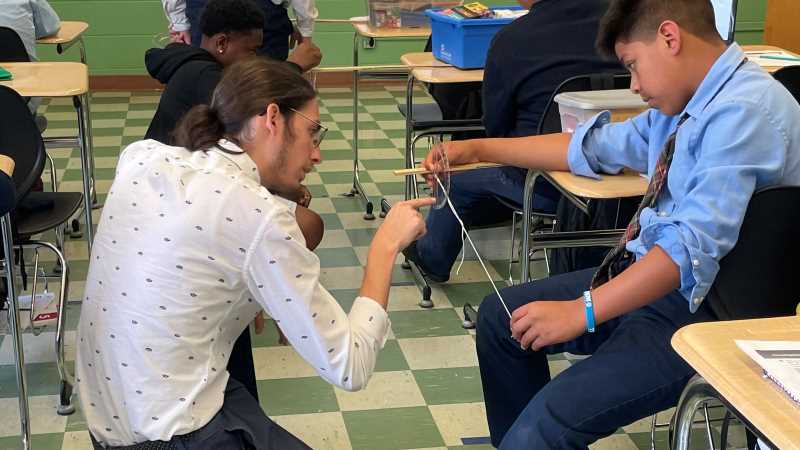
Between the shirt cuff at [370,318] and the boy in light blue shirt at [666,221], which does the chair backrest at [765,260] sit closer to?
the boy in light blue shirt at [666,221]

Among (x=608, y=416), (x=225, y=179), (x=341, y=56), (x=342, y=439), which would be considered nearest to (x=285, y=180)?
(x=225, y=179)

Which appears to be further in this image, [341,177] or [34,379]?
[341,177]

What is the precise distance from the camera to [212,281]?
4.75 ft

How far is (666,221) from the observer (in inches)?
66.2

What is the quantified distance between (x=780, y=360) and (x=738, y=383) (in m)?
0.07

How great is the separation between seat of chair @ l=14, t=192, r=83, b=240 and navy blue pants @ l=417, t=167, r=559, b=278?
1.21 m

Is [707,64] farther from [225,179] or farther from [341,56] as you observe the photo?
[341,56]

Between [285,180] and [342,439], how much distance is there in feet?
3.49

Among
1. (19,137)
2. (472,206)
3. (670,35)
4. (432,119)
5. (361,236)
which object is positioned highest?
(670,35)

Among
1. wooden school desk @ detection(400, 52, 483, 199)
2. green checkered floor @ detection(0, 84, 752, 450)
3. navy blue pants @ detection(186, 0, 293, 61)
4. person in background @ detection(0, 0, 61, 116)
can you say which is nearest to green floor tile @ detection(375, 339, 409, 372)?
green checkered floor @ detection(0, 84, 752, 450)

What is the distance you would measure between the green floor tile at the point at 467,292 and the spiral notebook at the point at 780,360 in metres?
2.09

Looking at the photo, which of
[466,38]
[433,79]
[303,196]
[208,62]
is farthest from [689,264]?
[466,38]

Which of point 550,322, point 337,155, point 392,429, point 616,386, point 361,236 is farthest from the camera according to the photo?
point 337,155

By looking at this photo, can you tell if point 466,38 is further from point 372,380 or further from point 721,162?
point 721,162
